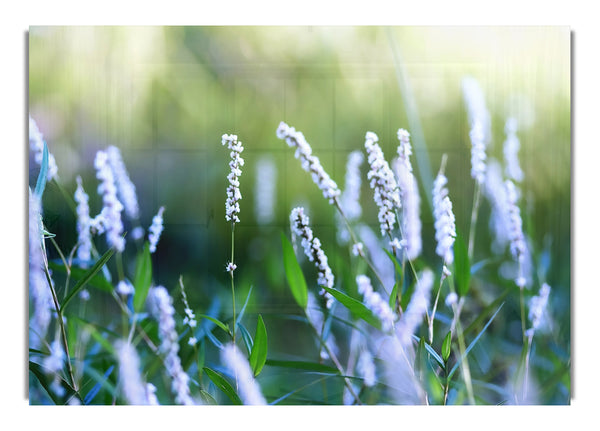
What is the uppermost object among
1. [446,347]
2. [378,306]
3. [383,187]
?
[383,187]

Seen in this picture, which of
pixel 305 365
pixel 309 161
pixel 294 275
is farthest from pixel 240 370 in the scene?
pixel 309 161

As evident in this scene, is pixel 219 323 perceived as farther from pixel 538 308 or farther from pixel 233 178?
pixel 538 308

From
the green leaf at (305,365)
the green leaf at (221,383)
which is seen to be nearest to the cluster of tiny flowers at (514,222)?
the green leaf at (305,365)

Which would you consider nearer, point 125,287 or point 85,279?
point 85,279

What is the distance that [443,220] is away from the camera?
1835mm

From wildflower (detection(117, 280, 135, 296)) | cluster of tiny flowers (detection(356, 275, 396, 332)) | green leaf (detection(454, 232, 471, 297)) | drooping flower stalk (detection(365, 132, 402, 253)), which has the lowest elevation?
cluster of tiny flowers (detection(356, 275, 396, 332))

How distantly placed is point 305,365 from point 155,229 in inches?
23.6

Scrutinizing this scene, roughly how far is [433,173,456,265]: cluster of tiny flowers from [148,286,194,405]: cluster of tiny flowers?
0.82 meters

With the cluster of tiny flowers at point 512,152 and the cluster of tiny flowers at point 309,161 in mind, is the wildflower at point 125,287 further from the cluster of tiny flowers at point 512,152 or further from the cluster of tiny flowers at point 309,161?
the cluster of tiny flowers at point 512,152

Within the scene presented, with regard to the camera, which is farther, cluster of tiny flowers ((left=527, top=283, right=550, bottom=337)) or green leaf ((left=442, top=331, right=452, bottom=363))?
cluster of tiny flowers ((left=527, top=283, right=550, bottom=337))

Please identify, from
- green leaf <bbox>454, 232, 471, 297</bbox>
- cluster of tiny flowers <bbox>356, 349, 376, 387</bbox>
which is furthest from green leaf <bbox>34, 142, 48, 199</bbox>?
green leaf <bbox>454, 232, 471, 297</bbox>

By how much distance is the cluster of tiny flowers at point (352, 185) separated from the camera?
185cm

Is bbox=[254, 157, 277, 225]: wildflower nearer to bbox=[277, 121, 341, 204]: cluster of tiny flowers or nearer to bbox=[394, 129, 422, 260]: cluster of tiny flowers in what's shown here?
bbox=[277, 121, 341, 204]: cluster of tiny flowers

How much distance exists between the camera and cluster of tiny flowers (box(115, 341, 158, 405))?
6.02 feet
